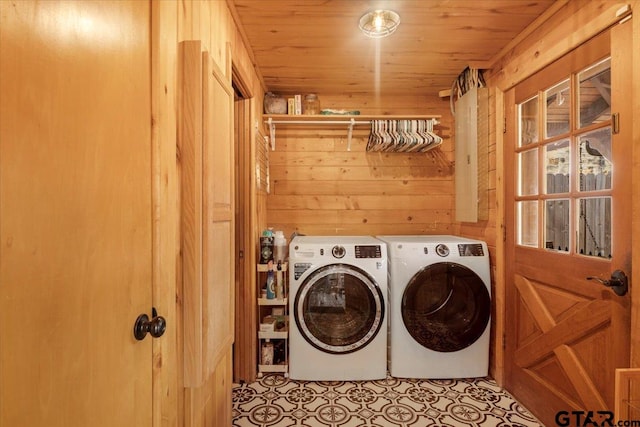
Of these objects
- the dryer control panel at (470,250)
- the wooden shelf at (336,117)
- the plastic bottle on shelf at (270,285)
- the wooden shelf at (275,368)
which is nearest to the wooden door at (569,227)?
the dryer control panel at (470,250)

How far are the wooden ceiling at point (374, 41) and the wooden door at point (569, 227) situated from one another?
0.38 m

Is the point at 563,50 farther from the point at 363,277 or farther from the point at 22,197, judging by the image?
the point at 22,197

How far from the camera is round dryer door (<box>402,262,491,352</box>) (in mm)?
2135

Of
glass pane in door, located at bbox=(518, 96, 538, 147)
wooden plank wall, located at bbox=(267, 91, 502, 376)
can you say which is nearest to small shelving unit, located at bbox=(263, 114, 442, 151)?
wooden plank wall, located at bbox=(267, 91, 502, 376)

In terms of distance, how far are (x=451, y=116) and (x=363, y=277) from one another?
1772 mm

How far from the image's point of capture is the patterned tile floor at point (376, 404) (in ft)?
5.86

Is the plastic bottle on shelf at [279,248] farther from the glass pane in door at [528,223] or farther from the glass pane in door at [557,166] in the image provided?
the glass pane in door at [557,166]

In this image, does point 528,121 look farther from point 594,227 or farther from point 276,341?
point 276,341

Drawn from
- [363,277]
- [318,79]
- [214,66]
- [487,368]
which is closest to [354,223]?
[363,277]

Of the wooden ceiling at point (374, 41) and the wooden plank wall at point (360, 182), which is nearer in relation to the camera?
the wooden ceiling at point (374, 41)

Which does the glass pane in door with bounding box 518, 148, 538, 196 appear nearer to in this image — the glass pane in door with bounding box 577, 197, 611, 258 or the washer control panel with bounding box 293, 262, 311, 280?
the glass pane in door with bounding box 577, 197, 611, 258

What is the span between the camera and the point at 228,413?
5.21ft

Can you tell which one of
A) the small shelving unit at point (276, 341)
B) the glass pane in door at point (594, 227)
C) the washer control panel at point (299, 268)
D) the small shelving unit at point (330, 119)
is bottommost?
the small shelving unit at point (276, 341)

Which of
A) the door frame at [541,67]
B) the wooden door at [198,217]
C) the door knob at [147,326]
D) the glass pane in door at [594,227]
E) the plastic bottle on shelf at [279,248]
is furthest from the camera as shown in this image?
the plastic bottle on shelf at [279,248]
